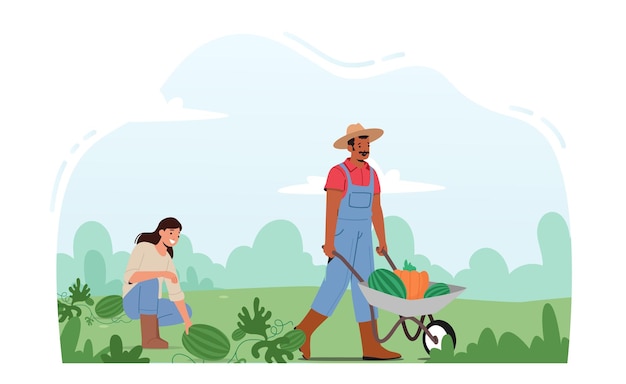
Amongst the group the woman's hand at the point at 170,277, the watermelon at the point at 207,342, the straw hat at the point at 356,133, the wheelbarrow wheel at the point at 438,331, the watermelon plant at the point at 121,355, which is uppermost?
the straw hat at the point at 356,133

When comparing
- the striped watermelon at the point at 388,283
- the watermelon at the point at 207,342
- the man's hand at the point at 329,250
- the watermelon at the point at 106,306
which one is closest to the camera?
the striped watermelon at the point at 388,283

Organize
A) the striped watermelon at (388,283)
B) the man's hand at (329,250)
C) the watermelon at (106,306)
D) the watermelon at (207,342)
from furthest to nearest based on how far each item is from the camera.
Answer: the watermelon at (106,306)
the watermelon at (207,342)
the man's hand at (329,250)
the striped watermelon at (388,283)

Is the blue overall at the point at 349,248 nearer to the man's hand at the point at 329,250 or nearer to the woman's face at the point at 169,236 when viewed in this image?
the man's hand at the point at 329,250

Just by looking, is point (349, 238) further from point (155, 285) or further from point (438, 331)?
point (155, 285)

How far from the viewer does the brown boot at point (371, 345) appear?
9352mm

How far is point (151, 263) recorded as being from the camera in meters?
9.41

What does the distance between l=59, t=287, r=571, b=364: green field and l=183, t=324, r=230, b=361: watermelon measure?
0.04m

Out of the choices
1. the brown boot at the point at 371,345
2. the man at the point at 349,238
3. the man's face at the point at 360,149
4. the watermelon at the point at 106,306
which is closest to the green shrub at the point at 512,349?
the brown boot at the point at 371,345

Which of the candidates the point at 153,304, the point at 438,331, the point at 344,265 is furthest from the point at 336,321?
the point at 153,304

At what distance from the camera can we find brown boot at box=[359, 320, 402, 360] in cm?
935

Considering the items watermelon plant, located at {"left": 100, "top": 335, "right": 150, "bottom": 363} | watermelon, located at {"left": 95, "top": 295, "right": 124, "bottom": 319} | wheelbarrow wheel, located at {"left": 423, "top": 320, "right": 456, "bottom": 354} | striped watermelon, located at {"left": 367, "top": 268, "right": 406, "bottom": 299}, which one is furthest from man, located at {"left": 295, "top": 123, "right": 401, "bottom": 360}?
watermelon, located at {"left": 95, "top": 295, "right": 124, "bottom": 319}

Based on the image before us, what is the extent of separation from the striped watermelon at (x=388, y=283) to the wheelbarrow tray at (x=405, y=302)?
4 cm

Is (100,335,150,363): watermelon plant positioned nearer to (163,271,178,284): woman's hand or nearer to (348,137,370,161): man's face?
(163,271,178,284): woman's hand

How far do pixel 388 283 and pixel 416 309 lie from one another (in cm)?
33
